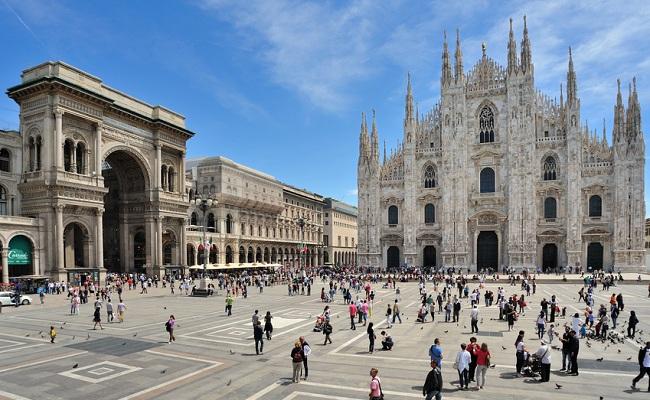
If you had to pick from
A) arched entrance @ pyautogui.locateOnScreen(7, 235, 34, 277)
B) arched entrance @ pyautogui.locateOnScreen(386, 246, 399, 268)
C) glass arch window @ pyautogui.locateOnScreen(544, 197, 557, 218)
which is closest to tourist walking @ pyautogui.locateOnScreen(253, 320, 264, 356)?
arched entrance @ pyautogui.locateOnScreen(7, 235, 34, 277)

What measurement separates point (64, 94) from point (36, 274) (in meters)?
16.0

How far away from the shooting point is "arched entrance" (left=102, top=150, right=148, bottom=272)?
1961 inches

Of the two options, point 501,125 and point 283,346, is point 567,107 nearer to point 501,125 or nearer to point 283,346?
point 501,125

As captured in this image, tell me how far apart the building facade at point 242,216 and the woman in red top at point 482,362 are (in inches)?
1601

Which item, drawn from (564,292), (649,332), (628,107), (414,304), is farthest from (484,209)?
(649,332)

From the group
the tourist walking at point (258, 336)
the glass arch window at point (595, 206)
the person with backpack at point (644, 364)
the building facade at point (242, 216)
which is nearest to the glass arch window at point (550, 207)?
the glass arch window at point (595, 206)

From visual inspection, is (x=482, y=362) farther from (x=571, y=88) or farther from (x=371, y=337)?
(x=571, y=88)

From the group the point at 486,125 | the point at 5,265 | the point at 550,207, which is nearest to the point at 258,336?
the point at 5,265

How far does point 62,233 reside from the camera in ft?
125

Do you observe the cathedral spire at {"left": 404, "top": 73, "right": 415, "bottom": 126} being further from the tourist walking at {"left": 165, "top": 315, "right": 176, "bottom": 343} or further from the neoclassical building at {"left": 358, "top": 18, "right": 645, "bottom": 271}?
the tourist walking at {"left": 165, "top": 315, "right": 176, "bottom": 343}

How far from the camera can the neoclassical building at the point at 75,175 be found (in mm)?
37750

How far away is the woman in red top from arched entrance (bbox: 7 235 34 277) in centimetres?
3805

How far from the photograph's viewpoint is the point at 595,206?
5444 cm

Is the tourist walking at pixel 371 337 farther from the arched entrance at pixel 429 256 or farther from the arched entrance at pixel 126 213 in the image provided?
the arched entrance at pixel 429 256
